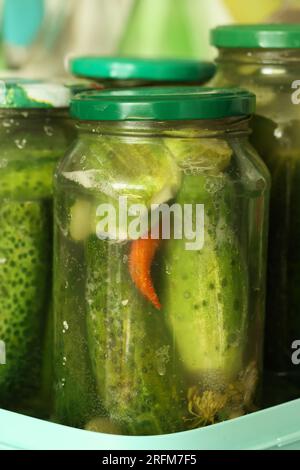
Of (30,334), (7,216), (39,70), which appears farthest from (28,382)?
(39,70)

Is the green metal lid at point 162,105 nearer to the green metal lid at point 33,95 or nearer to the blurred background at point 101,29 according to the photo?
the green metal lid at point 33,95

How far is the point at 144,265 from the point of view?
61 centimetres

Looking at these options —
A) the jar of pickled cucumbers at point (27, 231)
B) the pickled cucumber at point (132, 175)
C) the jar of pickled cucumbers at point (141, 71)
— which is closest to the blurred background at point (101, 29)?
the jar of pickled cucumbers at point (141, 71)

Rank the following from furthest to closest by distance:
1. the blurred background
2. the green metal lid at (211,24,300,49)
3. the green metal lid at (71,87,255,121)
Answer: the blurred background → the green metal lid at (211,24,300,49) → the green metal lid at (71,87,255,121)

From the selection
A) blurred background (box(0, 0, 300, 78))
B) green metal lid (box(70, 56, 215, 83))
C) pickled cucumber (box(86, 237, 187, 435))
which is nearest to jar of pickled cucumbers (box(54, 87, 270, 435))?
pickled cucumber (box(86, 237, 187, 435))

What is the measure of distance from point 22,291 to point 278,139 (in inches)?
10.0

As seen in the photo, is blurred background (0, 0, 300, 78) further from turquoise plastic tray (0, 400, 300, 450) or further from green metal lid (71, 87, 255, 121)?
turquoise plastic tray (0, 400, 300, 450)

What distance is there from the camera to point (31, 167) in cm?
69

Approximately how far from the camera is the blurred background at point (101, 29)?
1.09 meters

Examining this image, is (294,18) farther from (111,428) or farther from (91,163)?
(111,428)

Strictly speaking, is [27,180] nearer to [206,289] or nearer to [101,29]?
[206,289]

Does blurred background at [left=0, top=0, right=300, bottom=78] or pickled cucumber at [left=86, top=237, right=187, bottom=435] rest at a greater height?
blurred background at [left=0, top=0, right=300, bottom=78]

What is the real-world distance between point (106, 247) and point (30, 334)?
0.44ft

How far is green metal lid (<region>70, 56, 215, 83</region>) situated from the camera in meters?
0.78
